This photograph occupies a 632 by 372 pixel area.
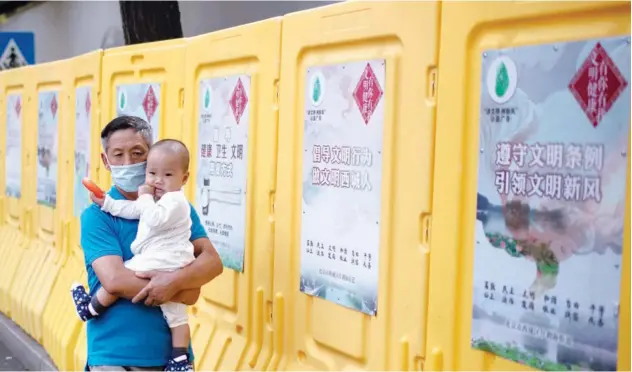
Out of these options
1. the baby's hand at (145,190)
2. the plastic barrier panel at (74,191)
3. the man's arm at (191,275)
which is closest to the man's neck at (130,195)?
the baby's hand at (145,190)

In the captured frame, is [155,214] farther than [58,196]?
No

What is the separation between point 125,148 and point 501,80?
1.42 metres

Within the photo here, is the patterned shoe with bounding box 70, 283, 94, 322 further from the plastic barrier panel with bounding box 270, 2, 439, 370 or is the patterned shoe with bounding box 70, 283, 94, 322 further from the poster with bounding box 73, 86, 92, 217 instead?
the poster with bounding box 73, 86, 92, 217

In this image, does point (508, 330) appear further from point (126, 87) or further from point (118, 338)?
point (126, 87)

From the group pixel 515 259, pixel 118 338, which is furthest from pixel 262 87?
pixel 515 259

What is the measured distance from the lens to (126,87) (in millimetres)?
5793

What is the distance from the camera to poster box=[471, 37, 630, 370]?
8.34 ft

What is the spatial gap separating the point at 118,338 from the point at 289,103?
1.40 m

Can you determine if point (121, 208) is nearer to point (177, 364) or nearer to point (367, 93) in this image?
point (177, 364)

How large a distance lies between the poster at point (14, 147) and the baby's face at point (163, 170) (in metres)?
5.42

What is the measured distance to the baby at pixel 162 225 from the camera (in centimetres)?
317

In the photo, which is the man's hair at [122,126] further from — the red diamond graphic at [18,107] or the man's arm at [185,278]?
the red diamond graphic at [18,107]

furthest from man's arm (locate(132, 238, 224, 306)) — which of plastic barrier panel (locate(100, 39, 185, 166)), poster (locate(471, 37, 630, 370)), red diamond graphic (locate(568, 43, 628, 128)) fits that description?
plastic barrier panel (locate(100, 39, 185, 166))

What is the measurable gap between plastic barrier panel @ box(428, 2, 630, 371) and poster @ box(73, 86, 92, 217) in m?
3.90
